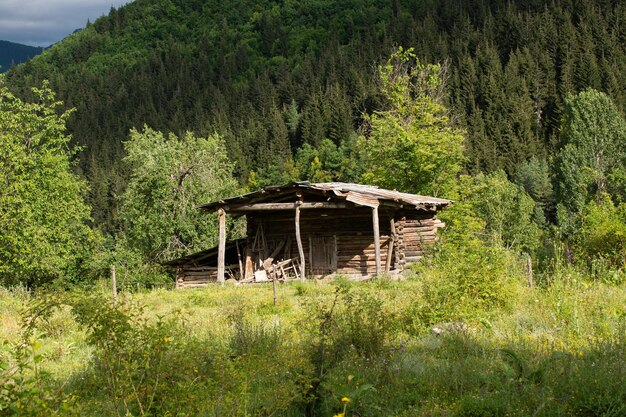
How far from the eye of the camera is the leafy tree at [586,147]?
Result: 5569 centimetres

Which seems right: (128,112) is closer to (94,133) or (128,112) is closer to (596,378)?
(94,133)

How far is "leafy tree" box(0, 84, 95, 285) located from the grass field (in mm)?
16592

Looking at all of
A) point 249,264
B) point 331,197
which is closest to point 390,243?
point 331,197

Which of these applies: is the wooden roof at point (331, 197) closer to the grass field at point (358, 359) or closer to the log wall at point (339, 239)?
the log wall at point (339, 239)

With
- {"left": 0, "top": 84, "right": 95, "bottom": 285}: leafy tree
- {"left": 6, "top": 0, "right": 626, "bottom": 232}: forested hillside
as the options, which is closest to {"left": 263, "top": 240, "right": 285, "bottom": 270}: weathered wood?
{"left": 0, "top": 84, "right": 95, "bottom": 285}: leafy tree

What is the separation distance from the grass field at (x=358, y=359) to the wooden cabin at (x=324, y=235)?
37.3 ft

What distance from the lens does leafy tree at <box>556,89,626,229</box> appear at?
183ft

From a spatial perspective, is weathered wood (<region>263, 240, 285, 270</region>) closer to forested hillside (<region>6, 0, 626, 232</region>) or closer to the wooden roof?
the wooden roof

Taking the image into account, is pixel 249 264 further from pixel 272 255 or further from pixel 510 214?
pixel 510 214

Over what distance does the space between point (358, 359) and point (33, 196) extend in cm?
2421

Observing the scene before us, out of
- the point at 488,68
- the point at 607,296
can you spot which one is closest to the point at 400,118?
the point at 607,296

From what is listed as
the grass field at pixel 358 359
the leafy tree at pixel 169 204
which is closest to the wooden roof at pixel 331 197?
the grass field at pixel 358 359

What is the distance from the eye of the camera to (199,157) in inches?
1503

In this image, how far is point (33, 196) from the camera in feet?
93.5
